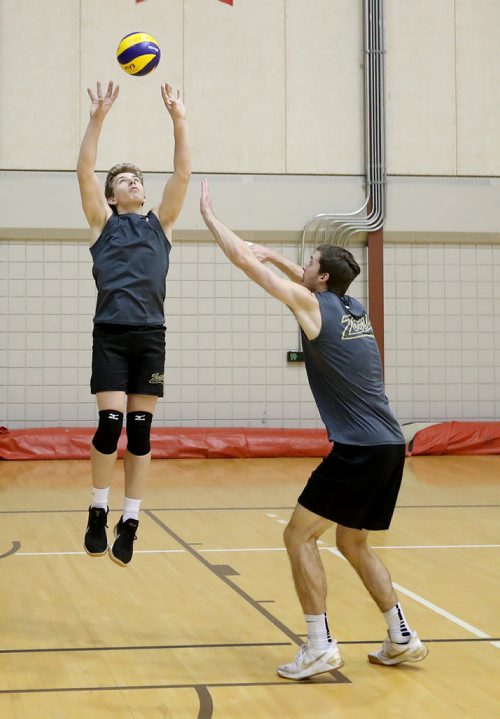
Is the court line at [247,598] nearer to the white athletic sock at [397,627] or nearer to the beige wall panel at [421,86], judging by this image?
the white athletic sock at [397,627]

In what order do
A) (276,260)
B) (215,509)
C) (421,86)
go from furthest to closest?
(421,86) < (215,509) < (276,260)

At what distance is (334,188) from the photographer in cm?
1401

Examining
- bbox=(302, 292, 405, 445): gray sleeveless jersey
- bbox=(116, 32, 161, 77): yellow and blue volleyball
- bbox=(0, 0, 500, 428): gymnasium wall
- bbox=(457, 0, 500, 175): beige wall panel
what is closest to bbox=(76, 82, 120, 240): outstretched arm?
bbox=(116, 32, 161, 77): yellow and blue volleyball

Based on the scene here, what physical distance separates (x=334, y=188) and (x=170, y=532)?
24.1 ft

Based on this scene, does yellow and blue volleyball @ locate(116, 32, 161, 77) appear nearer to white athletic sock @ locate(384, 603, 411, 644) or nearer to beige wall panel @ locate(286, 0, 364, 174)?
white athletic sock @ locate(384, 603, 411, 644)

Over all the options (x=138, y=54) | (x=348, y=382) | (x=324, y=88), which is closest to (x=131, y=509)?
(x=348, y=382)

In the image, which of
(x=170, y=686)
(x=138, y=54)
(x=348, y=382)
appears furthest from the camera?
(x=138, y=54)

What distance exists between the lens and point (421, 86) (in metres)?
14.3

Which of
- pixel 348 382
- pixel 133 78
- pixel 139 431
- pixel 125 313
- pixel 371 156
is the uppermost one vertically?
pixel 133 78

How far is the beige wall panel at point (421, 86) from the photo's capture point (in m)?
14.2

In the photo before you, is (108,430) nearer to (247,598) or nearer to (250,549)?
(247,598)

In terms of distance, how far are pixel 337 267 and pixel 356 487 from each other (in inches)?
39.7

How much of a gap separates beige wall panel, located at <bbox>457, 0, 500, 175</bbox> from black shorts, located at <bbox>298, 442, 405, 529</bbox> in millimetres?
10890

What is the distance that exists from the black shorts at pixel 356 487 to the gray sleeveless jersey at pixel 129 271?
144 centimetres
